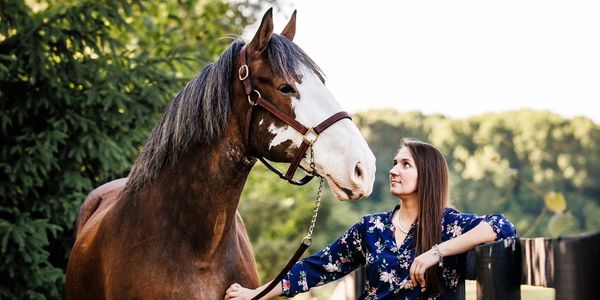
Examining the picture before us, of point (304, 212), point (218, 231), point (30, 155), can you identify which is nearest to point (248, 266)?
point (218, 231)

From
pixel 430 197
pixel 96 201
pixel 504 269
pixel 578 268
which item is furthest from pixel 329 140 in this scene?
pixel 96 201

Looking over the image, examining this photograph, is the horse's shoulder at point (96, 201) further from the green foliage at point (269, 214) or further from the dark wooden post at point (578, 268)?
the green foliage at point (269, 214)

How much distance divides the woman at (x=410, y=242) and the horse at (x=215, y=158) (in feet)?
0.82

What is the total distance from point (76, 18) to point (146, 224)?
4.87 meters

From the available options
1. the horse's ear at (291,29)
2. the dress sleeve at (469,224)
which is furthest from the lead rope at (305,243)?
the horse's ear at (291,29)

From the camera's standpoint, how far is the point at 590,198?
50.6m

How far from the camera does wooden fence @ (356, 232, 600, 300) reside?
1.77 m

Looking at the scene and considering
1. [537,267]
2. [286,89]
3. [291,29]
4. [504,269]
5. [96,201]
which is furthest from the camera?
Result: [96,201]

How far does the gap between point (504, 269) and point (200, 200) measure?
4.64 feet

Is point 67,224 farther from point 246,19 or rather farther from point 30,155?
point 246,19

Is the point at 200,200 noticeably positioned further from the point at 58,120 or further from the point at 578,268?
the point at 58,120

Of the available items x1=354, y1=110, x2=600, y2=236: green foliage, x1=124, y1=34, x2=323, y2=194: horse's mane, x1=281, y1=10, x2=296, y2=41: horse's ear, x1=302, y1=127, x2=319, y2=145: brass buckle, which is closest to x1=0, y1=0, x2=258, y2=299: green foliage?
x1=281, y1=10, x2=296, y2=41: horse's ear

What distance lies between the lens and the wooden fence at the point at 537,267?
177 cm

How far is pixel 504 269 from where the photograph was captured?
8.73ft
